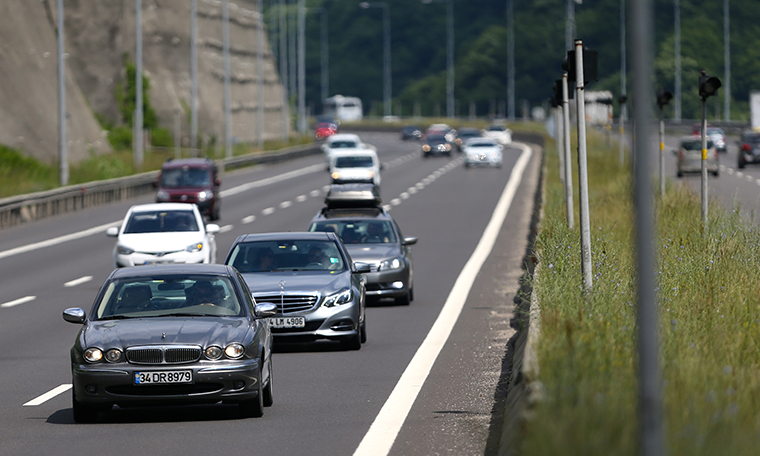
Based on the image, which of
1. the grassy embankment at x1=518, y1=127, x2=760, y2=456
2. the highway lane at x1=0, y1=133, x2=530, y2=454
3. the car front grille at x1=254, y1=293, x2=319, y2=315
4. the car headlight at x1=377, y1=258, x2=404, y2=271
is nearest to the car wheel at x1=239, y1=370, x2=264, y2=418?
the highway lane at x1=0, y1=133, x2=530, y2=454

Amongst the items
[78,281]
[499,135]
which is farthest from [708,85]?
[499,135]

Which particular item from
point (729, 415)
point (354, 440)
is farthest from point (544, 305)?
point (729, 415)

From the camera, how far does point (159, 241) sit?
2539 cm

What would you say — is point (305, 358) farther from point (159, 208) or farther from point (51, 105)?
point (51, 105)

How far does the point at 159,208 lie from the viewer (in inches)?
1042

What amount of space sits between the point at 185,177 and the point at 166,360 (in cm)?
A: 3081

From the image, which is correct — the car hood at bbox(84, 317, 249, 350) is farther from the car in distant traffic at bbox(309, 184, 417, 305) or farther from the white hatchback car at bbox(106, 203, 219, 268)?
the white hatchback car at bbox(106, 203, 219, 268)

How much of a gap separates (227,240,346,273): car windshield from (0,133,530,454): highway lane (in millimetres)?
981

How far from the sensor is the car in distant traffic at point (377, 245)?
2102 centimetres

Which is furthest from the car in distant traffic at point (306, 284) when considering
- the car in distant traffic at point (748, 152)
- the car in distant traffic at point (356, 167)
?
the car in distant traffic at point (748, 152)

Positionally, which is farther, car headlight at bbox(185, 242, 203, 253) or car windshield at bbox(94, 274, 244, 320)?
car headlight at bbox(185, 242, 203, 253)

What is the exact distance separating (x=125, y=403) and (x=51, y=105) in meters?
47.3

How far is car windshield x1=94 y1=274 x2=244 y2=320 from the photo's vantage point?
12016 millimetres

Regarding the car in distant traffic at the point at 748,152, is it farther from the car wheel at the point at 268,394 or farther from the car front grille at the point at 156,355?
the car front grille at the point at 156,355
